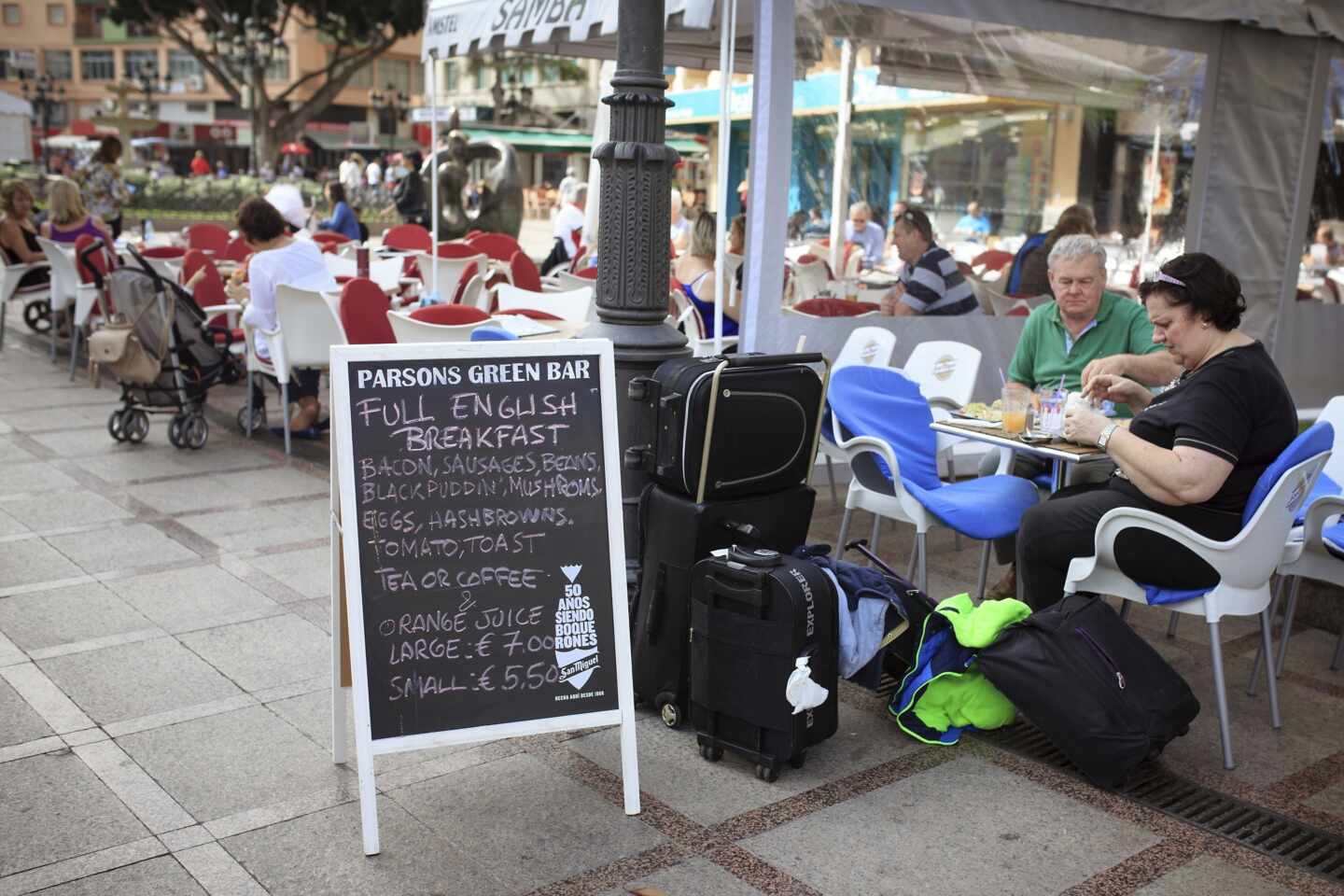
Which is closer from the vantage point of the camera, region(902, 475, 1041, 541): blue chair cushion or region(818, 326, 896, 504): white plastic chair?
region(902, 475, 1041, 541): blue chair cushion

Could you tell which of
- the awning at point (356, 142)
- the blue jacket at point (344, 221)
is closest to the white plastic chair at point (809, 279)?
the blue jacket at point (344, 221)

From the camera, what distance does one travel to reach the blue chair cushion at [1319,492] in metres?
4.26

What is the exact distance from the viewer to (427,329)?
260 inches

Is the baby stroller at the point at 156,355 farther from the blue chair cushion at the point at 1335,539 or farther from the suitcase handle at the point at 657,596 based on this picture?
the blue chair cushion at the point at 1335,539

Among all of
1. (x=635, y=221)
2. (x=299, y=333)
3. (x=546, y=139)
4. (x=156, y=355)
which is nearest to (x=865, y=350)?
(x=635, y=221)

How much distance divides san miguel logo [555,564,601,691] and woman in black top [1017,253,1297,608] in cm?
171

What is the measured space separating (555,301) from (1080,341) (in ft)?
12.8

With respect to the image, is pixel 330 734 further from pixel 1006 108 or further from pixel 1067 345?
pixel 1006 108

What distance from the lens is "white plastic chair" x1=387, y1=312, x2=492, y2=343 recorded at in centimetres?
652

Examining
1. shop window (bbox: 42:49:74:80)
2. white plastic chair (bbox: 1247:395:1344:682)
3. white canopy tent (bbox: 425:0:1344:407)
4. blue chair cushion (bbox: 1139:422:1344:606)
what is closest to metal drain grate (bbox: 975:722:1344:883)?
blue chair cushion (bbox: 1139:422:1344:606)

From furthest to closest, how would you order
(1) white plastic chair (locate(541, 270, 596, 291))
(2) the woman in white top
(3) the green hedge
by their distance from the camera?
(3) the green hedge, (1) white plastic chair (locate(541, 270, 596, 291)), (2) the woman in white top

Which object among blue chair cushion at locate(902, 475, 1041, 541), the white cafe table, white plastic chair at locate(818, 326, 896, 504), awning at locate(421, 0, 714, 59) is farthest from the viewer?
awning at locate(421, 0, 714, 59)

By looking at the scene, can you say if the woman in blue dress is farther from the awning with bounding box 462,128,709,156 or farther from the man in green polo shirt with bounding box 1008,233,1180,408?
the awning with bounding box 462,128,709,156

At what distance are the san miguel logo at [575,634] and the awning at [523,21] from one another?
3.82 m
